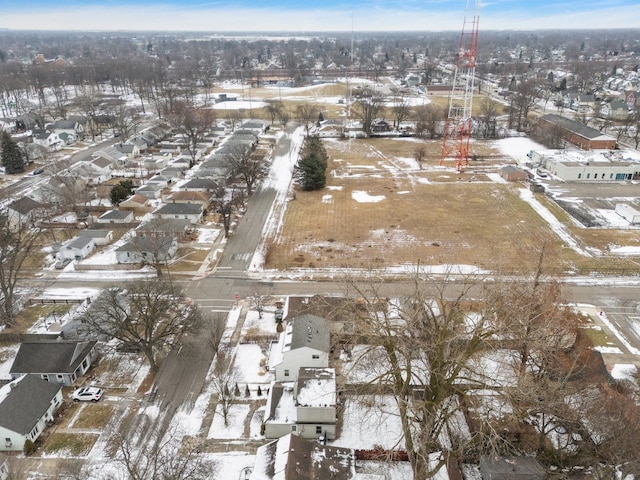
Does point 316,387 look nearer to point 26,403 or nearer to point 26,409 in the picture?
point 26,409

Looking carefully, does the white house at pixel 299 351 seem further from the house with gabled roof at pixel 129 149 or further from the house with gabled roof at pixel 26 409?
the house with gabled roof at pixel 129 149

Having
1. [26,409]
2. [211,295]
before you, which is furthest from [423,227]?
[26,409]

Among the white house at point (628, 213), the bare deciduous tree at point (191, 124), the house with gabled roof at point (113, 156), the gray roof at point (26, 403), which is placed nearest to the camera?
the gray roof at point (26, 403)

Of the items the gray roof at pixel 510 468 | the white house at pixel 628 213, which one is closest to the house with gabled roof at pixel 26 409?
the gray roof at pixel 510 468

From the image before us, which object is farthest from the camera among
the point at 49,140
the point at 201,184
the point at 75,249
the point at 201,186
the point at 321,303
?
the point at 49,140

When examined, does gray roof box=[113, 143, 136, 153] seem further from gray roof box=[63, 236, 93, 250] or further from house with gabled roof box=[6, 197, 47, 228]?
gray roof box=[63, 236, 93, 250]

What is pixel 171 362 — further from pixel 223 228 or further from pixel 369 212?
pixel 369 212
